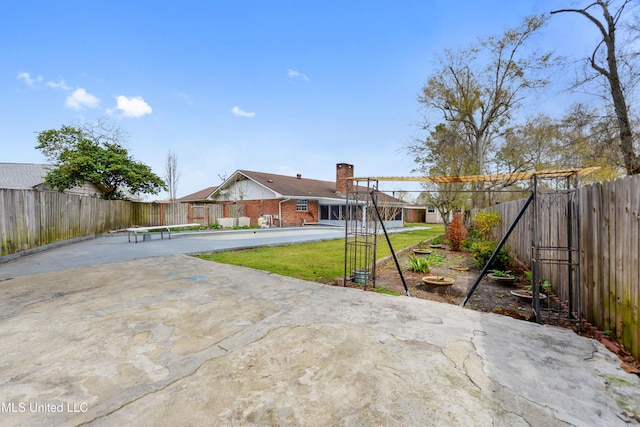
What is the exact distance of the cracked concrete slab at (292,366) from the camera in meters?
1.92

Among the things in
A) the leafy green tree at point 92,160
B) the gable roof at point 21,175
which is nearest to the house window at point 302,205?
the leafy green tree at point 92,160

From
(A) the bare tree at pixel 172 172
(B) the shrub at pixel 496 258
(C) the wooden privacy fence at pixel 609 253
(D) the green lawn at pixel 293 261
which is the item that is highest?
(A) the bare tree at pixel 172 172

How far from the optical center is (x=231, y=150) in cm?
3125

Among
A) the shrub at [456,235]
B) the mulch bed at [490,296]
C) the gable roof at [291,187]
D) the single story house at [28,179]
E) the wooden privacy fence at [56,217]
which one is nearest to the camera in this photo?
the mulch bed at [490,296]

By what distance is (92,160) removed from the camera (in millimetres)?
18422

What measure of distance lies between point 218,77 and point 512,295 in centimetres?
1682

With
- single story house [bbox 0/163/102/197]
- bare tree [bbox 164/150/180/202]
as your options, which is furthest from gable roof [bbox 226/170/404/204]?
single story house [bbox 0/163/102/197]

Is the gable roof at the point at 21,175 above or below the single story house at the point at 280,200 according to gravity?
above

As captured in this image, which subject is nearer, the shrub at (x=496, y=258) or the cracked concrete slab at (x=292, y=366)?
the cracked concrete slab at (x=292, y=366)

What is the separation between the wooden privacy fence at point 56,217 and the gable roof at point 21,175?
964cm

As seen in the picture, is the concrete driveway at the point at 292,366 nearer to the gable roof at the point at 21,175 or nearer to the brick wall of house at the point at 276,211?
the brick wall of house at the point at 276,211

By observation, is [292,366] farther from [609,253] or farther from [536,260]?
[609,253]

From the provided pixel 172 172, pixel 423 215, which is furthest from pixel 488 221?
pixel 172 172

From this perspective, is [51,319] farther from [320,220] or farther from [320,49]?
[320,220]
